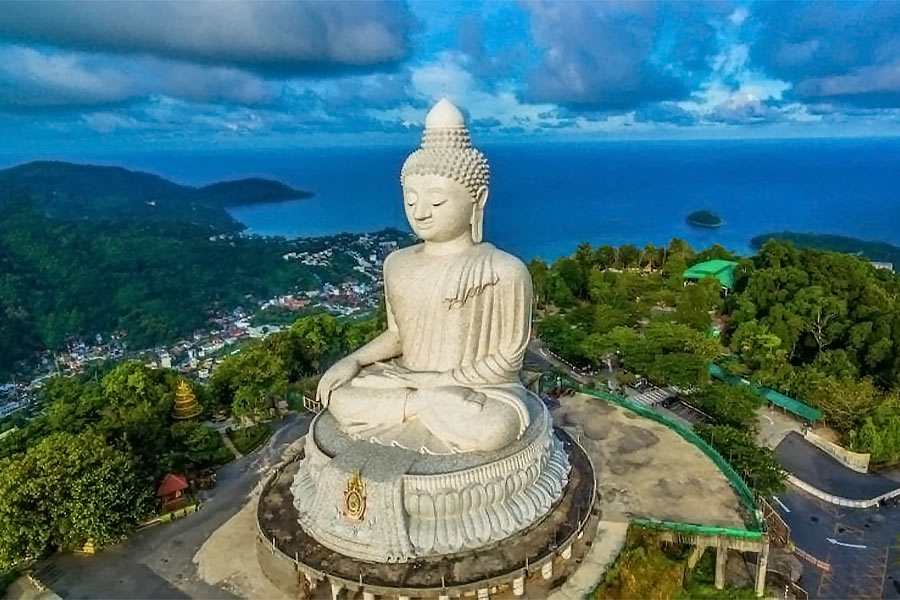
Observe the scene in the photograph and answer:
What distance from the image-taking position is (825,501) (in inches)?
588

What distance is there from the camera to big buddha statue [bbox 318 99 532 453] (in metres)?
10.4

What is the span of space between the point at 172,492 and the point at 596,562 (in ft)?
26.0

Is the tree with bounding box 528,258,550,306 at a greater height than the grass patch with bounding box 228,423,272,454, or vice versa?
the grass patch with bounding box 228,423,272,454

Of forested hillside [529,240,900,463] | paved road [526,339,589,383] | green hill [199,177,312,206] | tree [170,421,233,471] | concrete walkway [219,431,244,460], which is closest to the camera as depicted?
tree [170,421,233,471]

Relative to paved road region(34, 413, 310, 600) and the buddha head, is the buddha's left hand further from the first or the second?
paved road region(34, 413, 310, 600)

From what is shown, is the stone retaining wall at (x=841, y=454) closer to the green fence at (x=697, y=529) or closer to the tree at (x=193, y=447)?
the green fence at (x=697, y=529)

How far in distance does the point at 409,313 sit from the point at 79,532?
6.61 m

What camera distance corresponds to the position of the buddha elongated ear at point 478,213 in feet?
36.5

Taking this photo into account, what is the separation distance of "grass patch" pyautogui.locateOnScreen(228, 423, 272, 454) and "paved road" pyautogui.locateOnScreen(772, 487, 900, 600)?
1159cm

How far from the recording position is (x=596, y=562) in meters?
10.6

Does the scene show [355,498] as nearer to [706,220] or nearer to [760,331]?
[760,331]

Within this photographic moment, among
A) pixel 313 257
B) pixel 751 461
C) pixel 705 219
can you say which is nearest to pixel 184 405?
pixel 751 461

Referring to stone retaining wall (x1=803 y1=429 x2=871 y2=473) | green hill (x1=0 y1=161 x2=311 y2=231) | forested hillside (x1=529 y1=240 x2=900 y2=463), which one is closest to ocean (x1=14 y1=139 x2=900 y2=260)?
green hill (x1=0 y1=161 x2=311 y2=231)

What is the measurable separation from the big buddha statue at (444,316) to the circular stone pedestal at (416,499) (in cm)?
39
